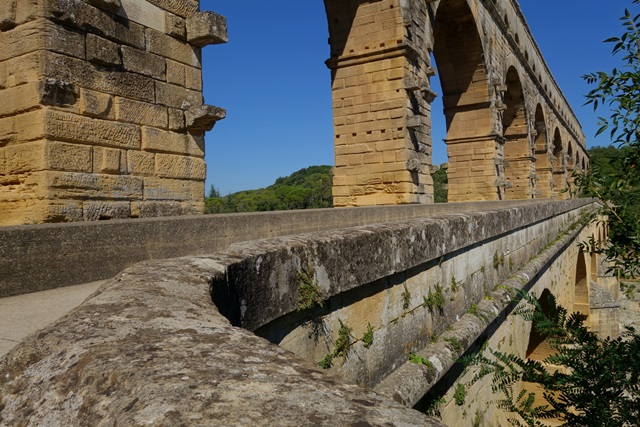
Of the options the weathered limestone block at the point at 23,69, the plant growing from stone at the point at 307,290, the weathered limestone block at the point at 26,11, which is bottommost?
the plant growing from stone at the point at 307,290

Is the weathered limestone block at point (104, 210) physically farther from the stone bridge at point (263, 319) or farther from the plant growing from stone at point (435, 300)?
the plant growing from stone at point (435, 300)

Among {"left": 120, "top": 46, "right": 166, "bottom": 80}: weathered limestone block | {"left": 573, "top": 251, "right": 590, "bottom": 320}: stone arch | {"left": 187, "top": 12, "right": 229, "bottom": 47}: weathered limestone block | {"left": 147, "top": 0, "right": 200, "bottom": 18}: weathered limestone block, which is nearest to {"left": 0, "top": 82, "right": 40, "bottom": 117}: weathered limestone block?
{"left": 120, "top": 46, "right": 166, "bottom": 80}: weathered limestone block

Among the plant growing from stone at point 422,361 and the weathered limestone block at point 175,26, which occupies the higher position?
the weathered limestone block at point 175,26

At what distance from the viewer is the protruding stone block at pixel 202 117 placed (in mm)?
5867

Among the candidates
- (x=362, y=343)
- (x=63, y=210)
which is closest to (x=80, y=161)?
(x=63, y=210)

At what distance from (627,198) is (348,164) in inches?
273

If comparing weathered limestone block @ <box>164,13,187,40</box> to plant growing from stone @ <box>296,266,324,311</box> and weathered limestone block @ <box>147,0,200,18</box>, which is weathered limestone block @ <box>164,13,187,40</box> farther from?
plant growing from stone @ <box>296,266,324,311</box>

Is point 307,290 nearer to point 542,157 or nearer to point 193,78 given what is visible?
point 193,78

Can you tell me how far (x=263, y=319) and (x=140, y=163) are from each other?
4010 mm

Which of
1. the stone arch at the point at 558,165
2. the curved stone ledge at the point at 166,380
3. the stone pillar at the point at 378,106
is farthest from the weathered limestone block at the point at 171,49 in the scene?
the stone arch at the point at 558,165

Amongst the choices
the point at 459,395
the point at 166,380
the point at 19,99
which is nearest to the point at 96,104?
the point at 19,99

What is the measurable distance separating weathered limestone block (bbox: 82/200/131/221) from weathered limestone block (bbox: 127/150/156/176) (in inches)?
15.0

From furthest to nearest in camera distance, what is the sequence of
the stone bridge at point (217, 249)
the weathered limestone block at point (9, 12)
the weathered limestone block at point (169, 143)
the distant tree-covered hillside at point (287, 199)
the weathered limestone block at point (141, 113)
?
1. the distant tree-covered hillside at point (287, 199)
2. the weathered limestone block at point (169, 143)
3. the weathered limestone block at point (141, 113)
4. the weathered limestone block at point (9, 12)
5. the stone bridge at point (217, 249)

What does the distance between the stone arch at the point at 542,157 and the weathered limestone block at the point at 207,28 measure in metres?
24.9
